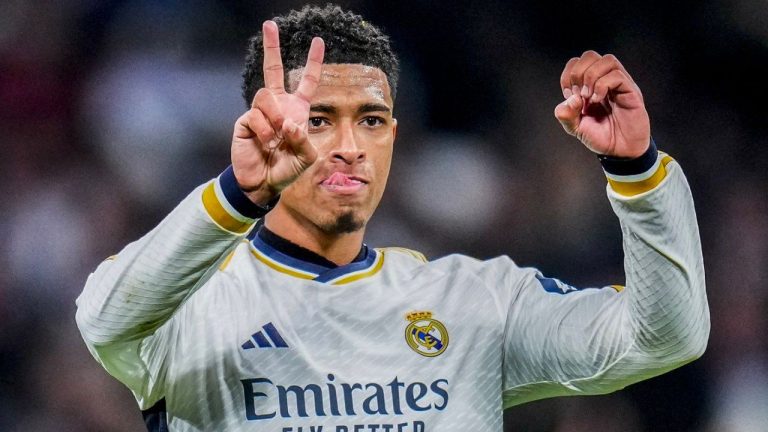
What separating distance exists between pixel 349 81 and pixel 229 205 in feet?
2.49

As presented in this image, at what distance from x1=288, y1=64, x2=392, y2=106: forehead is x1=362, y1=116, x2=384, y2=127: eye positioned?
0.04 m

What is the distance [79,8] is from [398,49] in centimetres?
120

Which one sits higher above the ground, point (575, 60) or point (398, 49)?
point (398, 49)

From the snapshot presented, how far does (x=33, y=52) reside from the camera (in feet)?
→ 11.6

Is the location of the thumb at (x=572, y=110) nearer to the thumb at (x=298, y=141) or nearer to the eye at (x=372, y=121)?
the thumb at (x=298, y=141)

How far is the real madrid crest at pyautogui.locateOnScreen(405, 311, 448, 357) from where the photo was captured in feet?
6.84

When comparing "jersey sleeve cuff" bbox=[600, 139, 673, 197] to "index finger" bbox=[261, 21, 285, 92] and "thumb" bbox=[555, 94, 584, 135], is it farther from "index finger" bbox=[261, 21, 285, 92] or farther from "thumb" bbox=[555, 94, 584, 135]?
"index finger" bbox=[261, 21, 285, 92]

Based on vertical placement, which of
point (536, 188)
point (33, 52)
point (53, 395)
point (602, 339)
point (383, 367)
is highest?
point (33, 52)

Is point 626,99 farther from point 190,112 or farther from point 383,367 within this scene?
point 190,112

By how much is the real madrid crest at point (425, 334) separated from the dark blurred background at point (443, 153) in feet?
4.60

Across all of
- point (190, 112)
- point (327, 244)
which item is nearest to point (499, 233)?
point (190, 112)

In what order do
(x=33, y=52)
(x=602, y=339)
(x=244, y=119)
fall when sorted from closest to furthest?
(x=244, y=119) < (x=602, y=339) < (x=33, y=52)

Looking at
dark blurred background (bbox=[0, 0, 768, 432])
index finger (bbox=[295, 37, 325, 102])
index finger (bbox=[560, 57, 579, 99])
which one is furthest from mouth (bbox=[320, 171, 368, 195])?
dark blurred background (bbox=[0, 0, 768, 432])

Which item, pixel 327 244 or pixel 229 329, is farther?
pixel 327 244
